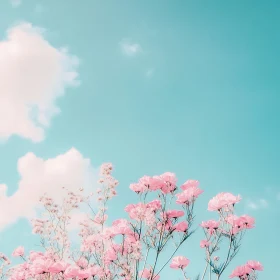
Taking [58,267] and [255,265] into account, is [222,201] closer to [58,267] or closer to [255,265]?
[255,265]

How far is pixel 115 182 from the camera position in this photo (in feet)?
22.0

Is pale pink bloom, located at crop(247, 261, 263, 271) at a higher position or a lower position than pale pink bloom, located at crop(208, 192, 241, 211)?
lower

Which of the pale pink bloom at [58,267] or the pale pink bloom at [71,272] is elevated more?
the pale pink bloom at [58,267]

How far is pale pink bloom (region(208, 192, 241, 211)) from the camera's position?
516cm

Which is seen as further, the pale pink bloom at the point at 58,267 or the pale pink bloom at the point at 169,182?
the pale pink bloom at the point at 169,182

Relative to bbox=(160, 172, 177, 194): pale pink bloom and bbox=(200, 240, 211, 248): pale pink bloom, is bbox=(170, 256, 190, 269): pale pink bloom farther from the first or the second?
bbox=(160, 172, 177, 194): pale pink bloom

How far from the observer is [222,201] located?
520cm

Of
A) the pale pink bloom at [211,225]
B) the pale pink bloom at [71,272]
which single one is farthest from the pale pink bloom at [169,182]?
the pale pink bloom at [71,272]

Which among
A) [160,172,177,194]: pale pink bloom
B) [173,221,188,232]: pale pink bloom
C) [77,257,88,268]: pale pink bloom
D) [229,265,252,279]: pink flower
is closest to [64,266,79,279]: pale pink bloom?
[173,221,188,232]: pale pink bloom

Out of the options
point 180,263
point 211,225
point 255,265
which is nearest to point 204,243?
point 211,225

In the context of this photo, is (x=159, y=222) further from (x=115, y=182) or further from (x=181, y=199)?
(x=115, y=182)

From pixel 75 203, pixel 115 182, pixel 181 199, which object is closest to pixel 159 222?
pixel 181 199

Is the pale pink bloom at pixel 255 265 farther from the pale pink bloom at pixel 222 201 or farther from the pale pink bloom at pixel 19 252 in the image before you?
the pale pink bloom at pixel 19 252

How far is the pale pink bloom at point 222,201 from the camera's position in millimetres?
5160
